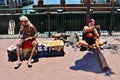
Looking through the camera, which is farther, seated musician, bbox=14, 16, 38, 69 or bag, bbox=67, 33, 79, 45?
bag, bbox=67, 33, 79, 45

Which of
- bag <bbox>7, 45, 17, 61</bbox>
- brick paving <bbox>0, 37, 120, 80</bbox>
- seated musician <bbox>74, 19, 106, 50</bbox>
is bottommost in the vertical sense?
brick paving <bbox>0, 37, 120, 80</bbox>

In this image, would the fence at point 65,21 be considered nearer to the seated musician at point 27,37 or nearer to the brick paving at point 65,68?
the brick paving at point 65,68

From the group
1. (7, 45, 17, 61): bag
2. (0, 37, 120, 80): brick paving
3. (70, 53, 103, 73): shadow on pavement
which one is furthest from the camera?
(7, 45, 17, 61): bag

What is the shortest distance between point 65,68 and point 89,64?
0.73 meters

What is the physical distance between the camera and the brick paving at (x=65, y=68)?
6.11m

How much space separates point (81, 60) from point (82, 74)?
1.12 meters

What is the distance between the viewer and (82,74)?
20.4 ft

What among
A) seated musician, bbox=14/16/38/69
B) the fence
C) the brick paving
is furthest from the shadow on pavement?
the fence

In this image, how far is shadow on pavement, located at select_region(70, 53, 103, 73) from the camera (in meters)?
6.57

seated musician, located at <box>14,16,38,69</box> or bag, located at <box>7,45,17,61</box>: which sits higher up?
seated musician, located at <box>14,16,38,69</box>

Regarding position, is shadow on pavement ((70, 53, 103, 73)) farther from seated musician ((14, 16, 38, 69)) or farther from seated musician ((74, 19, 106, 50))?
seated musician ((14, 16, 38, 69))

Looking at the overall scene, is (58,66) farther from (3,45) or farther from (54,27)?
(54,27)

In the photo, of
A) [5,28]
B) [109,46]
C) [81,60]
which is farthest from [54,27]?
[81,60]

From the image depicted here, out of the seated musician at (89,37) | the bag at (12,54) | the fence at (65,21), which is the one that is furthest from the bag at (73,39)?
the bag at (12,54)
